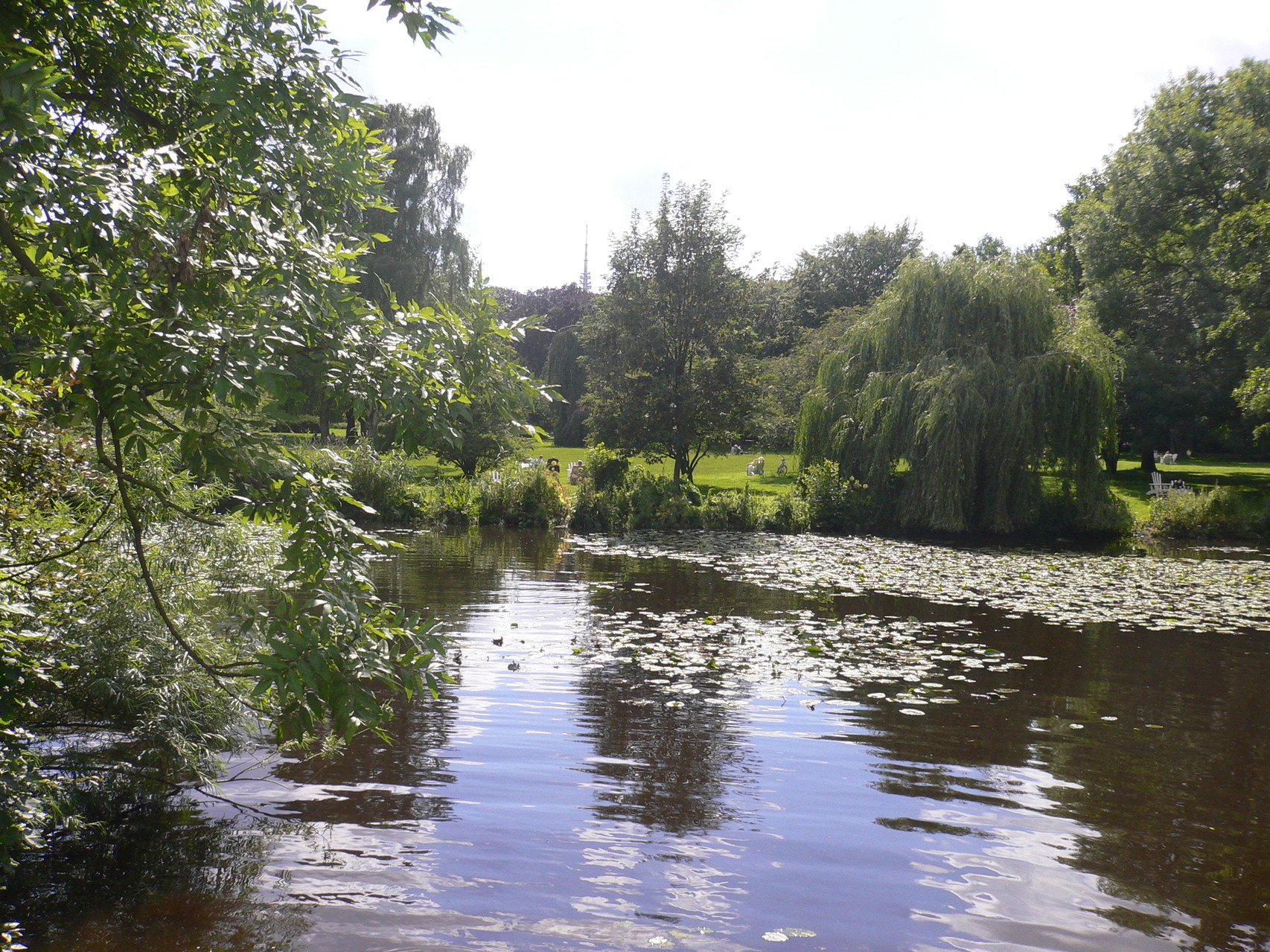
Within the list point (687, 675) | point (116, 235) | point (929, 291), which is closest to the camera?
point (116, 235)

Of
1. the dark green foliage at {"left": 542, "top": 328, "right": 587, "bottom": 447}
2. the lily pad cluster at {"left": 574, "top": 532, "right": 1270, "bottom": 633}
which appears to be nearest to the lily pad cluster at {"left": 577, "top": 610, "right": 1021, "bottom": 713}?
the lily pad cluster at {"left": 574, "top": 532, "right": 1270, "bottom": 633}

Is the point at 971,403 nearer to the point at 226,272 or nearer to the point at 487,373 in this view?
the point at 487,373

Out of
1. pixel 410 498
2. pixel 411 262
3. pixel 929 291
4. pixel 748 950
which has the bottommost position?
pixel 748 950

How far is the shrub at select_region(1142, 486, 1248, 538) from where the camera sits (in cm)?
2086

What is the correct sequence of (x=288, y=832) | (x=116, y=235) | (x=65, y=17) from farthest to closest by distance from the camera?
(x=288, y=832) → (x=65, y=17) → (x=116, y=235)

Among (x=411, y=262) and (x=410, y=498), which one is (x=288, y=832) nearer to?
(x=410, y=498)

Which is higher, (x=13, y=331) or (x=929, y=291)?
(x=929, y=291)

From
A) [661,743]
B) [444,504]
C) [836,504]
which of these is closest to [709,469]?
[836,504]

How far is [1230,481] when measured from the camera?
2948cm

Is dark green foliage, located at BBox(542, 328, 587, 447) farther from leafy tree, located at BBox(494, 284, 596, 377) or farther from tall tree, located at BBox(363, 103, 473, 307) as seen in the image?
tall tree, located at BBox(363, 103, 473, 307)

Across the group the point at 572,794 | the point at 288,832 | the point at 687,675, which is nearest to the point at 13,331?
the point at 288,832

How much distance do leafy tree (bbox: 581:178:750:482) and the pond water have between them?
14.1m

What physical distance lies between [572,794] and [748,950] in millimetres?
1798

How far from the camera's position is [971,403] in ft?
62.0
